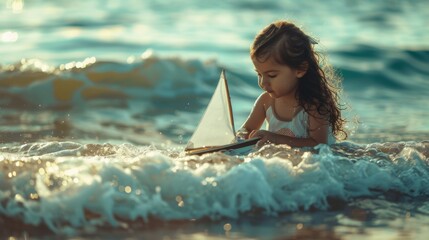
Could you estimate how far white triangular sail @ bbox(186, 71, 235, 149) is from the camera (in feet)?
16.8

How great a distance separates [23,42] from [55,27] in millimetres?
1798

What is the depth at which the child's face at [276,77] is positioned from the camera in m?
5.50

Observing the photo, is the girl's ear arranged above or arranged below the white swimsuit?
above

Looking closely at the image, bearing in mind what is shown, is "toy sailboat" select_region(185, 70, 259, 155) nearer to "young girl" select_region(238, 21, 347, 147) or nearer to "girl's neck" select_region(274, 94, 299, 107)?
"young girl" select_region(238, 21, 347, 147)

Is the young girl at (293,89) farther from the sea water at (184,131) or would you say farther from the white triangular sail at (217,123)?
the white triangular sail at (217,123)

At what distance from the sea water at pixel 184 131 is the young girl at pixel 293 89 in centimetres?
18

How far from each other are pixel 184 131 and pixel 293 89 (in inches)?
91.4

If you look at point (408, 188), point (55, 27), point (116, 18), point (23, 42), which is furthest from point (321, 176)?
point (116, 18)

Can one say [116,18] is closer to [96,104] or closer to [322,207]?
[96,104]

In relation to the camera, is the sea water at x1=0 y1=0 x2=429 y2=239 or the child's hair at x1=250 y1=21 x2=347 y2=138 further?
the child's hair at x1=250 y1=21 x2=347 y2=138

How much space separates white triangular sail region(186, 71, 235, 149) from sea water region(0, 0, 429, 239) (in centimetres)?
22

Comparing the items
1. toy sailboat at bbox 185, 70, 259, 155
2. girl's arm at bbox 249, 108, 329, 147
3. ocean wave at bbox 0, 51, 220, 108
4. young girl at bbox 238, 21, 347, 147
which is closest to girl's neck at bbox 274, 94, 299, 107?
young girl at bbox 238, 21, 347, 147

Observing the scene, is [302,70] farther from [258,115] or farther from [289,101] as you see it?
[258,115]

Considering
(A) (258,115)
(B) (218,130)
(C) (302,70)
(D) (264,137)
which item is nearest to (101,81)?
(A) (258,115)
